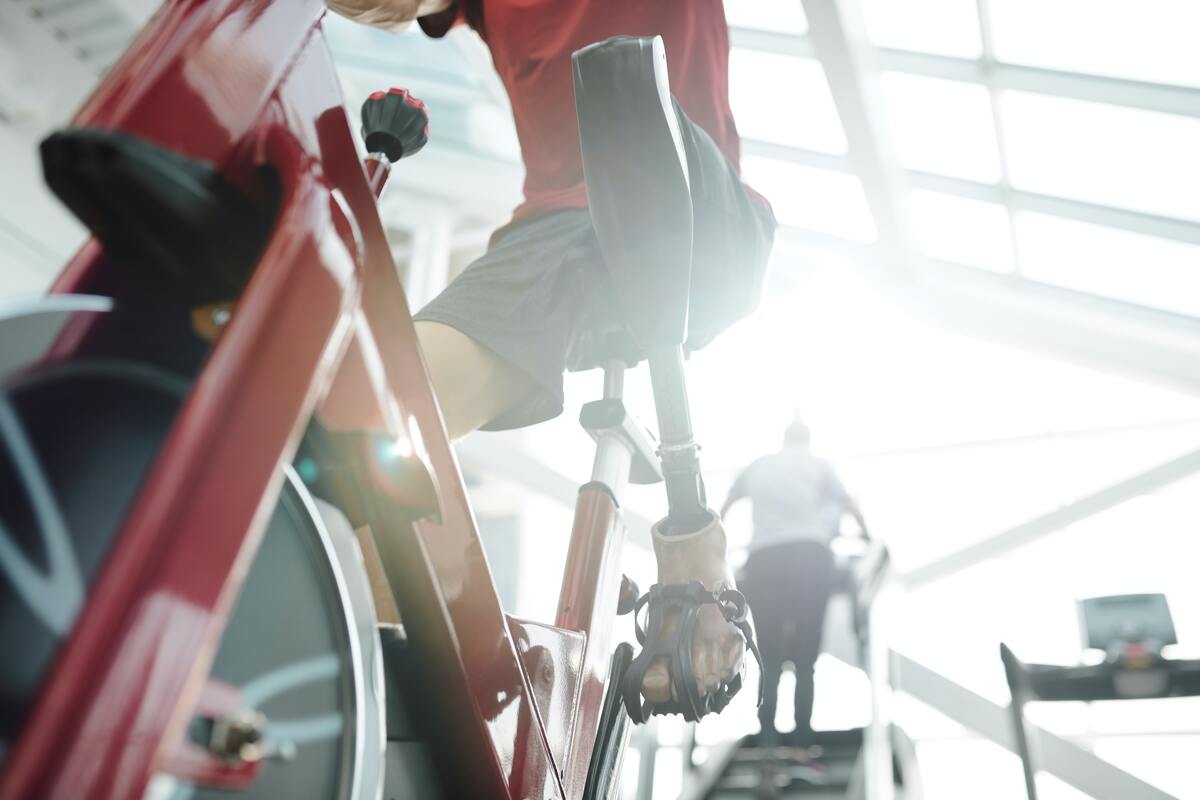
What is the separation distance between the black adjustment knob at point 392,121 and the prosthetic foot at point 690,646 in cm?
59

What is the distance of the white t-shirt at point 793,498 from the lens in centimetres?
357

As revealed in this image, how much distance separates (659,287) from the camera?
1.15 metres

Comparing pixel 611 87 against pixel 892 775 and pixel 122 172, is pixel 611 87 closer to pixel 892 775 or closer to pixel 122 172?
pixel 122 172

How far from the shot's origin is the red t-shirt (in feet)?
4.55

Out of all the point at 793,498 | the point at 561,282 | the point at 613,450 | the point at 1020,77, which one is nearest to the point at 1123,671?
the point at 793,498

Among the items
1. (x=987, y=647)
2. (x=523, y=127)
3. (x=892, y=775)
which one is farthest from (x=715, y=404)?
(x=523, y=127)

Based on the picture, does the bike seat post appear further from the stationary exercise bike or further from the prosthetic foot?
the stationary exercise bike

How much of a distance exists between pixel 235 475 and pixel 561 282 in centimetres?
85

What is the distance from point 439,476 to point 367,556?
0.19 metres

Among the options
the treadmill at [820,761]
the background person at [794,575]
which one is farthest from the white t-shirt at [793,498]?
the treadmill at [820,761]

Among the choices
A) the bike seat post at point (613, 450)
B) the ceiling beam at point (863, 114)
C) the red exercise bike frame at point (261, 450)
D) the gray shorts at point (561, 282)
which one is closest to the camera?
the red exercise bike frame at point (261, 450)

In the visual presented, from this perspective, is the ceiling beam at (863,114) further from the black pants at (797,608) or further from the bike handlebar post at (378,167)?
the bike handlebar post at (378,167)

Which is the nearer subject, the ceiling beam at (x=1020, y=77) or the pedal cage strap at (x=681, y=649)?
the pedal cage strap at (x=681, y=649)

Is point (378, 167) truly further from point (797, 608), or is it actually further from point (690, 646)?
point (797, 608)
